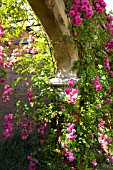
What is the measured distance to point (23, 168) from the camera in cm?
436

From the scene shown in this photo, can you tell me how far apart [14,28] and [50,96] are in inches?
53.6

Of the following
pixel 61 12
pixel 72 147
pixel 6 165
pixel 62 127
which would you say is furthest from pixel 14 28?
pixel 6 165

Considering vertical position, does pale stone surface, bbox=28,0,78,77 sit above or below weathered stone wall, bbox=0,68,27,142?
above

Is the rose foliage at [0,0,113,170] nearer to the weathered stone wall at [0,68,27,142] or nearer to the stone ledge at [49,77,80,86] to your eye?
the stone ledge at [49,77,80,86]

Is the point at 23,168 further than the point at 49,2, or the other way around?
the point at 23,168

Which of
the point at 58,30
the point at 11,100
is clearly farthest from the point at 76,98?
the point at 11,100

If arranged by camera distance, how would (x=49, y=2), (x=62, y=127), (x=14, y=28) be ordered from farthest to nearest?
(x=14, y=28)
(x=62, y=127)
(x=49, y=2)

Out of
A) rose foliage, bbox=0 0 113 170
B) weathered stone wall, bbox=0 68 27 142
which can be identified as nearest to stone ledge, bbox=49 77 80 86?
rose foliage, bbox=0 0 113 170

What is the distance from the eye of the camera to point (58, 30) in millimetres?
3240

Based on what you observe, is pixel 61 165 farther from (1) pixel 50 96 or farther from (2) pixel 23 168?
(2) pixel 23 168

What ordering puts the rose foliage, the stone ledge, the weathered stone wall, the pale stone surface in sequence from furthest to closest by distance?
the weathered stone wall
the stone ledge
the rose foliage
the pale stone surface

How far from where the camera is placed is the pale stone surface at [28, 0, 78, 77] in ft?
9.87

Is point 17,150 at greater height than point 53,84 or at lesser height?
lesser

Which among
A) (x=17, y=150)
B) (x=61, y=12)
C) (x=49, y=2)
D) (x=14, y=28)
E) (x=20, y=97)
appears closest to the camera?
(x=49, y=2)
